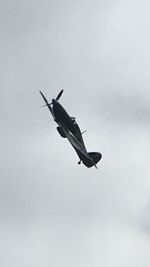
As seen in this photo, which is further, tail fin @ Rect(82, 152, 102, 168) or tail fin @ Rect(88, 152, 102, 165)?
tail fin @ Rect(88, 152, 102, 165)

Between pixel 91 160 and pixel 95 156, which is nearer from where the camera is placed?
pixel 91 160

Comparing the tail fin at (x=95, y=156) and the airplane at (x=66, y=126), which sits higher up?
the airplane at (x=66, y=126)

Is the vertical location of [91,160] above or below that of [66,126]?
below

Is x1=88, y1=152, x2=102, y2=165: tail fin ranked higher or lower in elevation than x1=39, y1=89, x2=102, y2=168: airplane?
lower

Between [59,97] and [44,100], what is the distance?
6157 millimetres

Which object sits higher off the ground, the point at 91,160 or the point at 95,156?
the point at 95,156

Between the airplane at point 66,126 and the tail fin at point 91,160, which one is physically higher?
the airplane at point 66,126

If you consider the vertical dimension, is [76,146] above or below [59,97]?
below

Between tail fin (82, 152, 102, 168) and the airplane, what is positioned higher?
the airplane

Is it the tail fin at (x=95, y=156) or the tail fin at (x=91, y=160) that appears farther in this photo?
the tail fin at (x=95, y=156)

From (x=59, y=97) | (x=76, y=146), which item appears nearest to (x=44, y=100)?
(x=59, y=97)

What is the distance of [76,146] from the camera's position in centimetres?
15950

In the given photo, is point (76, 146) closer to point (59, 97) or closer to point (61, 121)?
point (61, 121)

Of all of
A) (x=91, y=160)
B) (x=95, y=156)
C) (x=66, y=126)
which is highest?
(x=66, y=126)
